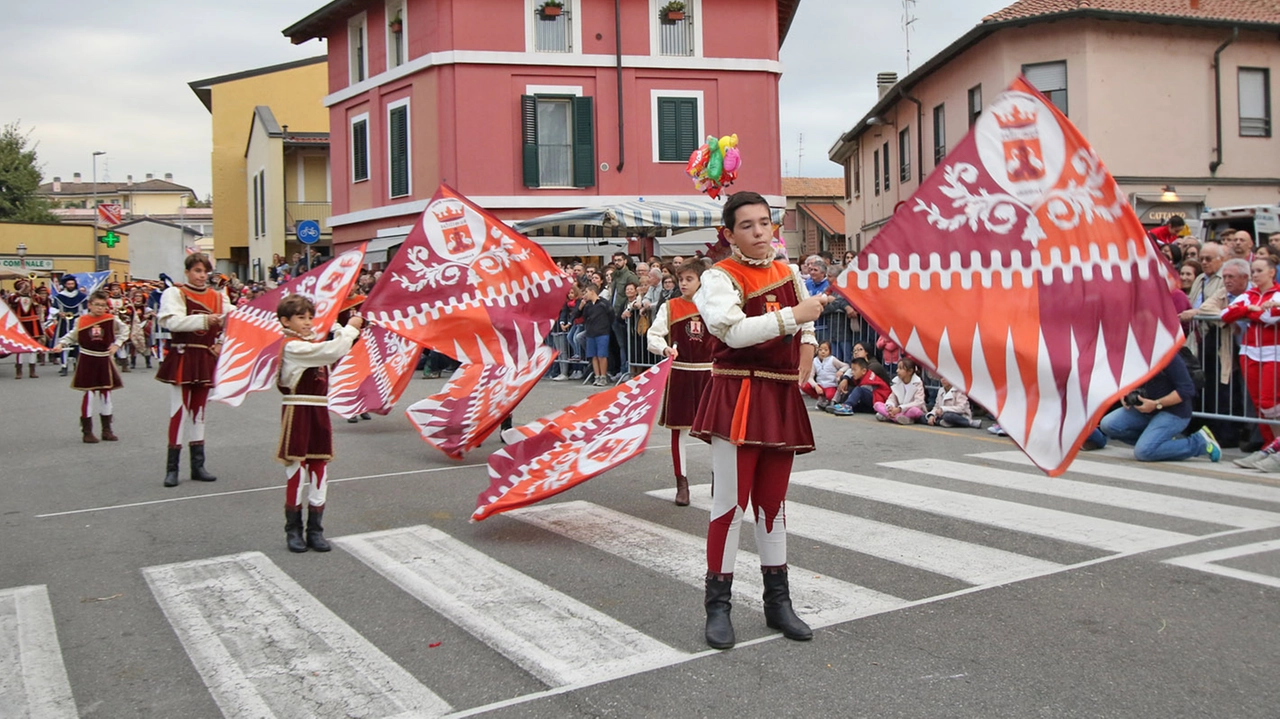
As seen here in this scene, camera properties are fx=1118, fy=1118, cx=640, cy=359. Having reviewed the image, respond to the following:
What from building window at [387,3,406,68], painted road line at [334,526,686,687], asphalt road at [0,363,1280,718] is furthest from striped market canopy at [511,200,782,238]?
painted road line at [334,526,686,687]

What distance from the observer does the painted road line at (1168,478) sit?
322 inches

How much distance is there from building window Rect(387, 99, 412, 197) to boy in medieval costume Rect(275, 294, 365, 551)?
23938 mm

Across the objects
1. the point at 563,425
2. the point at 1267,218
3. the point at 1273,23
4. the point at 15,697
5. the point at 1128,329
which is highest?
the point at 1273,23

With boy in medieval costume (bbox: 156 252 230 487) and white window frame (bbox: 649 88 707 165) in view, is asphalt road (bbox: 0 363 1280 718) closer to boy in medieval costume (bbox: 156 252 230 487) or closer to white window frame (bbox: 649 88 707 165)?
boy in medieval costume (bbox: 156 252 230 487)

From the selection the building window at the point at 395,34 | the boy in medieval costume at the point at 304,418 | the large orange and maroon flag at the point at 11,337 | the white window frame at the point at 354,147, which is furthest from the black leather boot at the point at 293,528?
the white window frame at the point at 354,147

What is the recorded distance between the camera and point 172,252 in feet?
225

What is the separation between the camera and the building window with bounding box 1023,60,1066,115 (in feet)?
90.1

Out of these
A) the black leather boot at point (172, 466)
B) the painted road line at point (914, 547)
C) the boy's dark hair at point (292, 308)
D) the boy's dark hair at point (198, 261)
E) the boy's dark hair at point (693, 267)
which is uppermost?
the boy's dark hair at point (198, 261)

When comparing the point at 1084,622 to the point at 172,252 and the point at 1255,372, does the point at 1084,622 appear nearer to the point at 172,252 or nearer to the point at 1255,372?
the point at 1255,372

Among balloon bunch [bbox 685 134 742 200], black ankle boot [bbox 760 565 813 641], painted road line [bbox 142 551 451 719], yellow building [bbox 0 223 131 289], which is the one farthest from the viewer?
yellow building [bbox 0 223 131 289]

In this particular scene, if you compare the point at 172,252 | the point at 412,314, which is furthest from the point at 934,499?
the point at 172,252

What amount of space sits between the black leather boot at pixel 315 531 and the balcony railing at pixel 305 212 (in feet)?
123

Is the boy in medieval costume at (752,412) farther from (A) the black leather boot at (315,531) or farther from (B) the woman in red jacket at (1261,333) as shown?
(B) the woman in red jacket at (1261,333)

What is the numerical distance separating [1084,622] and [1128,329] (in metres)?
1.47
